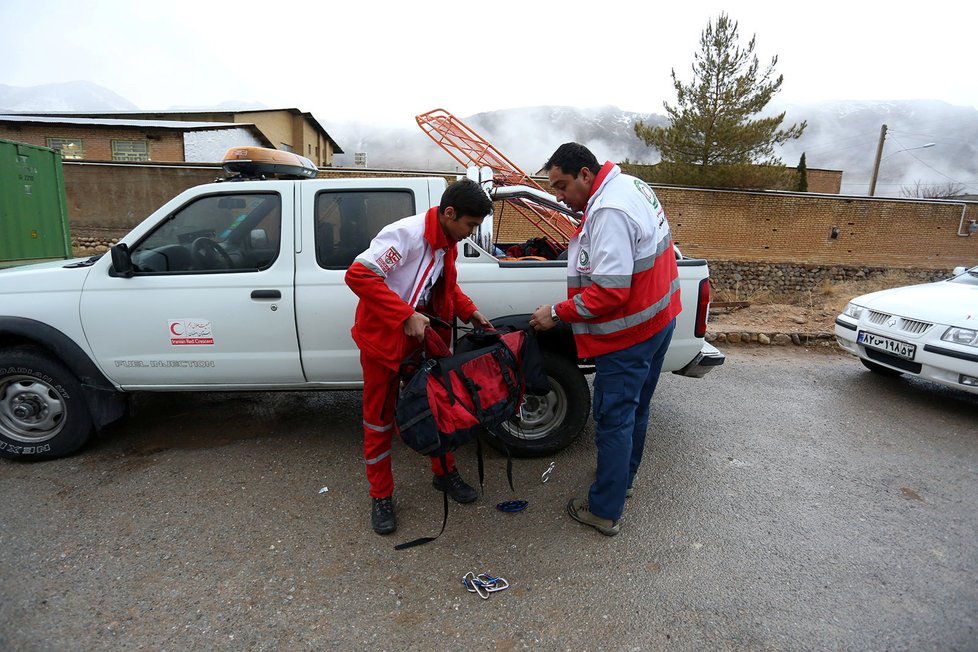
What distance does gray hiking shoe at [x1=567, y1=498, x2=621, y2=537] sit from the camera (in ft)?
9.36

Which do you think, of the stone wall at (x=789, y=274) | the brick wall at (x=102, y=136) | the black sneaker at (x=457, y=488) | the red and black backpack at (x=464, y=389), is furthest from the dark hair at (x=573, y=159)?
the brick wall at (x=102, y=136)

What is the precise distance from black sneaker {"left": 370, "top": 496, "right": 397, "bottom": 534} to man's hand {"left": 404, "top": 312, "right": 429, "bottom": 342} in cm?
98

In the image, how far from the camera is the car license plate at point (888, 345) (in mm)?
4812

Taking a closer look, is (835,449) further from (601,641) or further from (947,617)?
(601,641)

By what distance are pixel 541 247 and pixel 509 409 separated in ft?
6.41

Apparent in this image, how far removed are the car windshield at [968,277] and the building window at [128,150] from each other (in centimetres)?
2406

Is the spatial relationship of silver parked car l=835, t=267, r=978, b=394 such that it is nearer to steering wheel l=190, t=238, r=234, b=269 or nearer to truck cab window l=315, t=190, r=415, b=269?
truck cab window l=315, t=190, r=415, b=269

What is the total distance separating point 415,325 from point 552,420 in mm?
1463

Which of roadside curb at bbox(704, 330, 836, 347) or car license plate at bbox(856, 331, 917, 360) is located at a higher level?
car license plate at bbox(856, 331, 917, 360)

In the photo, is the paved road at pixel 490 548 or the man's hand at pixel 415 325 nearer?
the paved road at pixel 490 548

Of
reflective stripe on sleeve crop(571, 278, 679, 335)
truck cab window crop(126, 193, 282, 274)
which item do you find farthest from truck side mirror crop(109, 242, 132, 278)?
reflective stripe on sleeve crop(571, 278, 679, 335)

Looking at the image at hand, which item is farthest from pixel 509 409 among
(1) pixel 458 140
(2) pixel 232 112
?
(2) pixel 232 112

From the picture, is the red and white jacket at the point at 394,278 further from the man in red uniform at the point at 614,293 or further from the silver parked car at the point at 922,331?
the silver parked car at the point at 922,331

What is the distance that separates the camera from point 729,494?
10.9 ft
